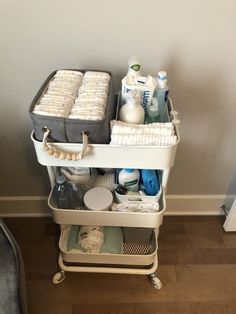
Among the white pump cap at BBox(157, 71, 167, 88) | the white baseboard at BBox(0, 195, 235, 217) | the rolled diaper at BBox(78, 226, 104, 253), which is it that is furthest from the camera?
the white baseboard at BBox(0, 195, 235, 217)

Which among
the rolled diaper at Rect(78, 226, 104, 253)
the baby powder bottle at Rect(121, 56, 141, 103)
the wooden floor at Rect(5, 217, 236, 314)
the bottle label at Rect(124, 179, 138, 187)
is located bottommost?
the wooden floor at Rect(5, 217, 236, 314)

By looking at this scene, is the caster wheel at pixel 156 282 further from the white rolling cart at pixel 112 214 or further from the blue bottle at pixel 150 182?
the blue bottle at pixel 150 182

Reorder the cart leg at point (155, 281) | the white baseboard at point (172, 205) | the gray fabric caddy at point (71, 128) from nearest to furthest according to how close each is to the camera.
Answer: the gray fabric caddy at point (71, 128) → the cart leg at point (155, 281) → the white baseboard at point (172, 205)

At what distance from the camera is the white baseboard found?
1416 mm

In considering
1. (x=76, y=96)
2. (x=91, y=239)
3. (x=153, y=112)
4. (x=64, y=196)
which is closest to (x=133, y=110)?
(x=153, y=112)

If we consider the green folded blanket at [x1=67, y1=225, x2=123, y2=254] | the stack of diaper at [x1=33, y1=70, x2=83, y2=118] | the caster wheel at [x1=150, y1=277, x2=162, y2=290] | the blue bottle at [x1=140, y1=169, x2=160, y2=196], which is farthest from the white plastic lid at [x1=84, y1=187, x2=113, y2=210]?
the caster wheel at [x1=150, y1=277, x2=162, y2=290]

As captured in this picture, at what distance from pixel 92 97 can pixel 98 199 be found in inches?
14.5

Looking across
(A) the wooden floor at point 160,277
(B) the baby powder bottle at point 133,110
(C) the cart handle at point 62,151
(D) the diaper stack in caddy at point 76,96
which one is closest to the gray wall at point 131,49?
(D) the diaper stack in caddy at point 76,96

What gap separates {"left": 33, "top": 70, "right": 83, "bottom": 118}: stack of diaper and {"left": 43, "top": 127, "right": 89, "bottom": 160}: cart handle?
55 mm

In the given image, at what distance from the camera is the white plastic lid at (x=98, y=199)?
3.17 feet

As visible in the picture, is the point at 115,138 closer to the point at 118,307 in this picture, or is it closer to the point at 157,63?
the point at 157,63

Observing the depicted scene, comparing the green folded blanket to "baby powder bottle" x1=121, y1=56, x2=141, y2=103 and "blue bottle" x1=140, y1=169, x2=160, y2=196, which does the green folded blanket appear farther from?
"baby powder bottle" x1=121, y1=56, x2=141, y2=103

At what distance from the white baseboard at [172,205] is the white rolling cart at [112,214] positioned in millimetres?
343

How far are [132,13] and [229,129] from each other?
0.62m
